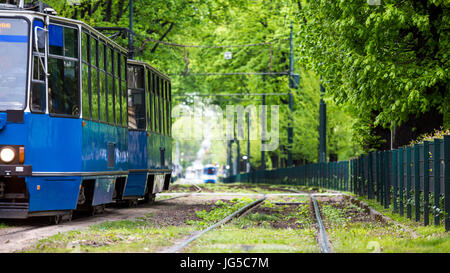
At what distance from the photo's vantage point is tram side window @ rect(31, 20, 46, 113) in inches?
536

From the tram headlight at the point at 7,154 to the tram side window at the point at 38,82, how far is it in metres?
0.81

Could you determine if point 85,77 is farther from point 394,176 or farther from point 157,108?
point 157,108

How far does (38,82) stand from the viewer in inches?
538

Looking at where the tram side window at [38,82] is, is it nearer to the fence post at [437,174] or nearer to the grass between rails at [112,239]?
the grass between rails at [112,239]

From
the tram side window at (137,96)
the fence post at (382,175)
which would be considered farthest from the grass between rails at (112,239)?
the fence post at (382,175)

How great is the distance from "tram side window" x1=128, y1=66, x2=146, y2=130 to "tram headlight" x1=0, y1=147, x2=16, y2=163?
7.03m

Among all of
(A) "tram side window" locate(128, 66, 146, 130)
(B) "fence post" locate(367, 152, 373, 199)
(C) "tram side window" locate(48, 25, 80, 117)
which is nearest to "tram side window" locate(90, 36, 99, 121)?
(C) "tram side window" locate(48, 25, 80, 117)

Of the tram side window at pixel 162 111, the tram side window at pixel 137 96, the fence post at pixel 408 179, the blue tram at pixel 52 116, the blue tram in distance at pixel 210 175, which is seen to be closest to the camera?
the blue tram at pixel 52 116

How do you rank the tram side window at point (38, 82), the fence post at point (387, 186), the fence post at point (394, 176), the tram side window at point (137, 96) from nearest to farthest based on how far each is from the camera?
the tram side window at point (38, 82), the fence post at point (394, 176), the fence post at point (387, 186), the tram side window at point (137, 96)

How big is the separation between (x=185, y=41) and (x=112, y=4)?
7.47 meters

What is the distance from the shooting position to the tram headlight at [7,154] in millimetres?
13328

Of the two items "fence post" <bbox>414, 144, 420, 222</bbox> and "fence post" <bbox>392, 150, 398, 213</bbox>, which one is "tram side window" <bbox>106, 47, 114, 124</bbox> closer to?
"fence post" <bbox>392, 150, 398, 213</bbox>

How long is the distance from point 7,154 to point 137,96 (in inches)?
300
